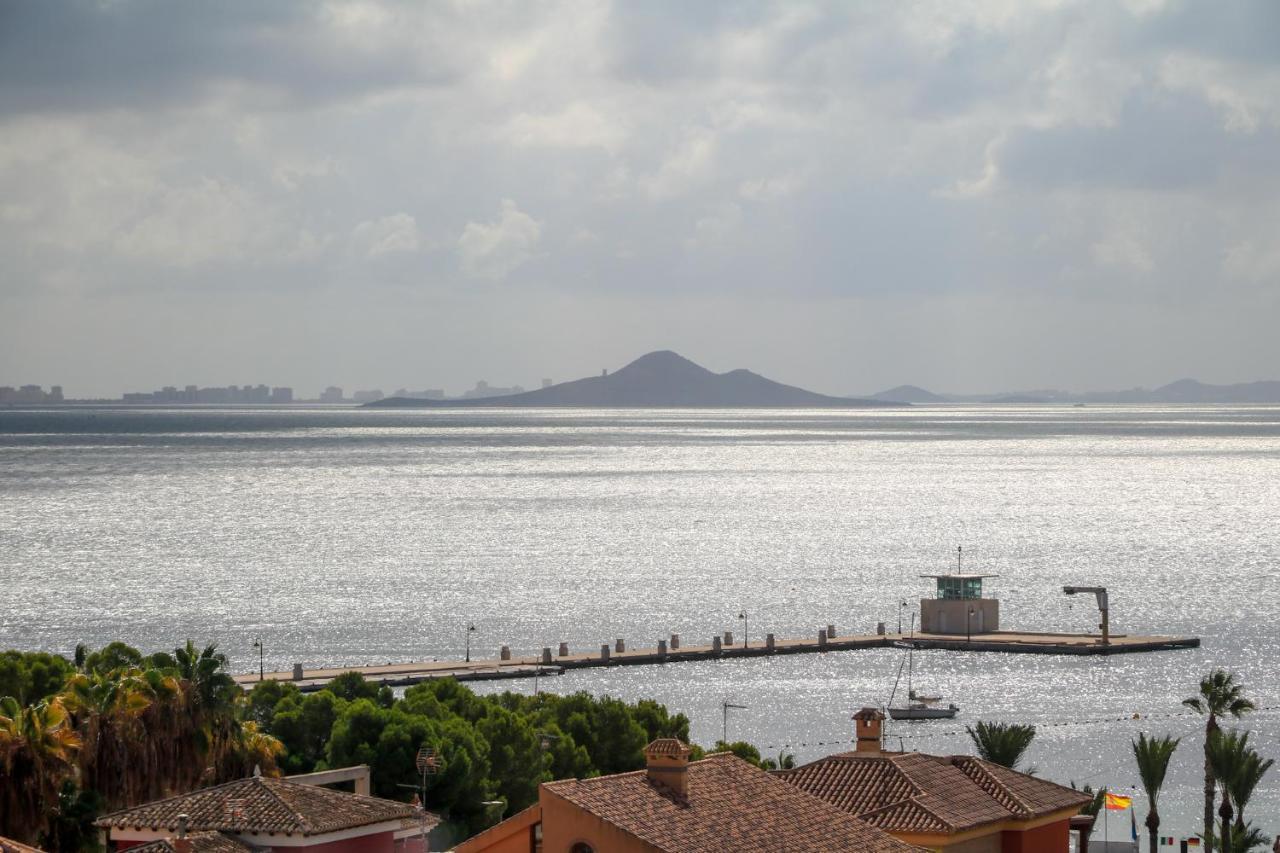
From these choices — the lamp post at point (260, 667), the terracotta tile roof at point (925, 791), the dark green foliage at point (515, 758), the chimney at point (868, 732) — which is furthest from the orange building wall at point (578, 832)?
the lamp post at point (260, 667)

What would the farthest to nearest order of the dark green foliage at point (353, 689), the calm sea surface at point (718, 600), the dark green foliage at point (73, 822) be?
the calm sea surface at point (718, 600), the dark green foliage at point (353, 689), the dark green foliage at point (73, 822)

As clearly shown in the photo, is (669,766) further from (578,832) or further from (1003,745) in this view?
(1003,745)

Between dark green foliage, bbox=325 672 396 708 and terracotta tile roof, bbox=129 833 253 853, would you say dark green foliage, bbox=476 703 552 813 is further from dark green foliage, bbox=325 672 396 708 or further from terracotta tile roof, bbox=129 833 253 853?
terracotta tile roof, bbox=129 833 253 853

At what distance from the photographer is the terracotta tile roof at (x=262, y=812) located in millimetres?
28922

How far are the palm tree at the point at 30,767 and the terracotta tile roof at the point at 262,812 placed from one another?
946cm

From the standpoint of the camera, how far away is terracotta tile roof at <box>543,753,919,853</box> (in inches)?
1013

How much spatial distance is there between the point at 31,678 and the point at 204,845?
28316mm

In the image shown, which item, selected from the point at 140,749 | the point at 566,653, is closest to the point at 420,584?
the point at 566,653

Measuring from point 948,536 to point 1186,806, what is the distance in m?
114

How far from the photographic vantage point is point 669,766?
1071 inches

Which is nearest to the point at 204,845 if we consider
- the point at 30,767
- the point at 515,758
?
the point at 30,767

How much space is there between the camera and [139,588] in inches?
5290

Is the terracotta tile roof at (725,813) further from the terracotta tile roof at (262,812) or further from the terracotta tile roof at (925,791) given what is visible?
the terracotta tile roof at (262,812)

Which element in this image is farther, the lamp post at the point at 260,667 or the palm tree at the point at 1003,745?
the lamp post at the point at 260,667
